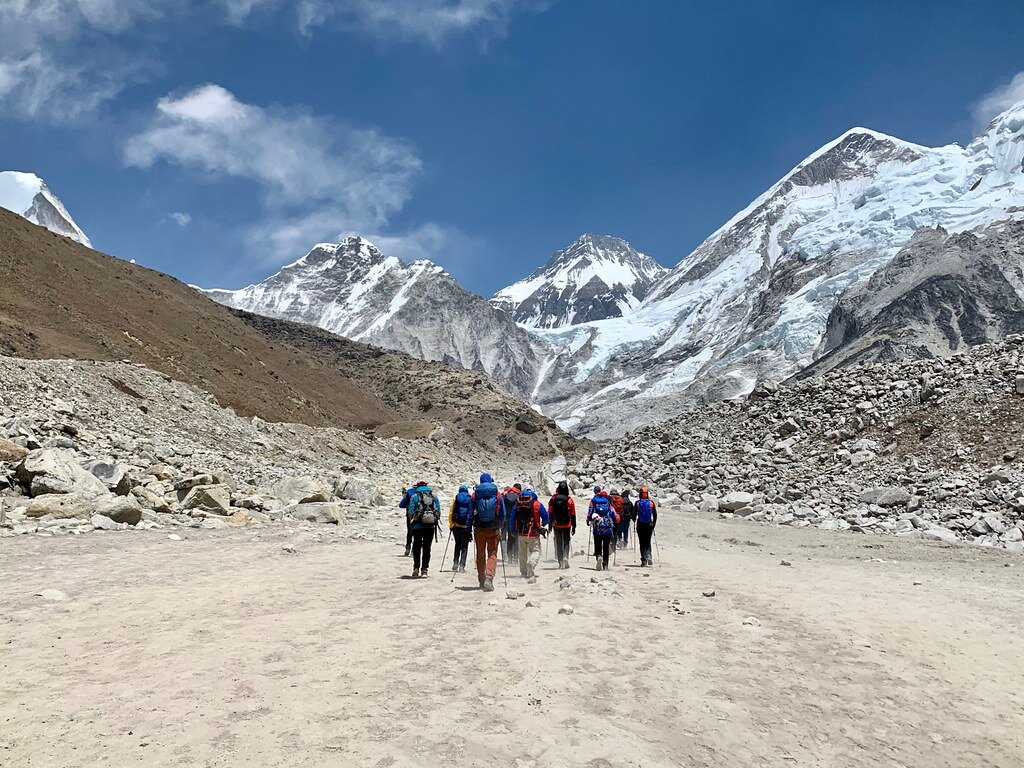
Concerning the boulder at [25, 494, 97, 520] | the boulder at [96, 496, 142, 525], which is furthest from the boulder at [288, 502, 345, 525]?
the boulder at [25, 494, 97, 520]

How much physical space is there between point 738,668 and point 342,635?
4.72m

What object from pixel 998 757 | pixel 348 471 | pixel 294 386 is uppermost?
pixel 294 386

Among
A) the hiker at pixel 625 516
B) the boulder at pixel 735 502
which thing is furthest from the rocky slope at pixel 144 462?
the boulder at pixel 735 502

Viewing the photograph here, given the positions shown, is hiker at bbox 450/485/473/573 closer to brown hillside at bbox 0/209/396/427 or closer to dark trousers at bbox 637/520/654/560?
dark trousers at bbox 637/520/654/560

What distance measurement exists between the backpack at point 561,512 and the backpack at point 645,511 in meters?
1.77

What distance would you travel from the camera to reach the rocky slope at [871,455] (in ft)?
65.4

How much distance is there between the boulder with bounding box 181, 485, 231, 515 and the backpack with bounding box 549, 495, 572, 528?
9527 millimetres

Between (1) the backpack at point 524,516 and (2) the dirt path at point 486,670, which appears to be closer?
(2) the dirt path at point 486,670

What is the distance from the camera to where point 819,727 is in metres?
5.96

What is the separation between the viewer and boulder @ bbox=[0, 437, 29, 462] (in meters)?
15.5

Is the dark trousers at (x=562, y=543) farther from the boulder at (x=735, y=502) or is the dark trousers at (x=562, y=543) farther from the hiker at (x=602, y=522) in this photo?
the boulder at (x=735, y=502)

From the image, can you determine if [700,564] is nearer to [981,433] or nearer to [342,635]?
[342,635]

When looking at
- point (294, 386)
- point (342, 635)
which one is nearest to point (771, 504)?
point (342, 635)

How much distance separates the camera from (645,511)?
15.0 meters
